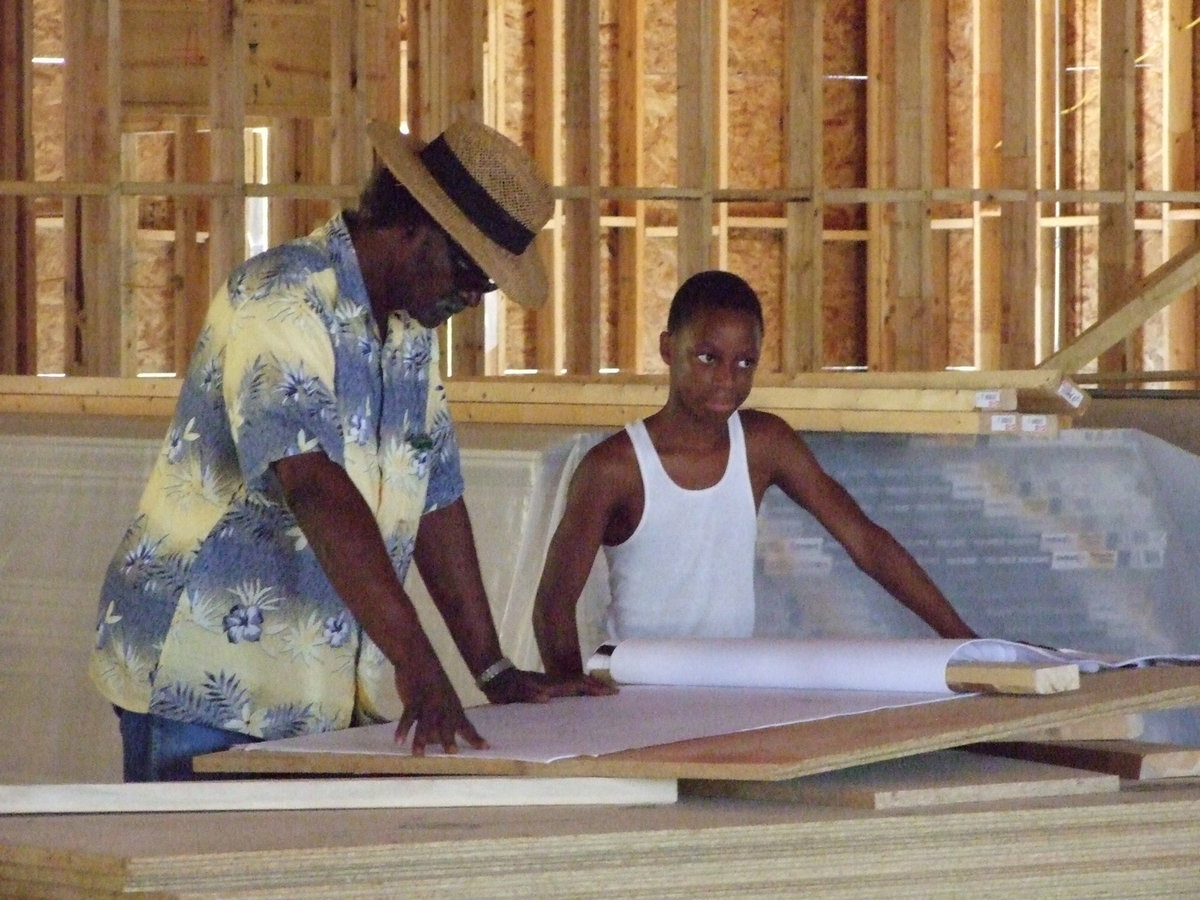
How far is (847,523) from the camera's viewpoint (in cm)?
360

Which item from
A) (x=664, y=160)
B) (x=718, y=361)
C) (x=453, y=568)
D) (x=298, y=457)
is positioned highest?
(x=664, y=160)

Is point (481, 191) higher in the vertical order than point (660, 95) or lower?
lower

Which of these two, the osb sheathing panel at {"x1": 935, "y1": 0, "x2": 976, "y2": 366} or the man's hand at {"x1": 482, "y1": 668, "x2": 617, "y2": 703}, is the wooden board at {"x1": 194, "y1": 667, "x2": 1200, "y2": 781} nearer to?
the man's hand at {"x1": 482, "y1": 668, "x2": 617, "y2": 703}

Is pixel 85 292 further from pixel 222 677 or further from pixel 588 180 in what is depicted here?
pixel 222 677

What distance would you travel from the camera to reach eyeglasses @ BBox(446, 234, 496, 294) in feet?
9.00

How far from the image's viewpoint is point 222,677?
9.28ft

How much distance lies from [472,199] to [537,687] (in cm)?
72

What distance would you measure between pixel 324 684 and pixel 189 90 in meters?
7.08

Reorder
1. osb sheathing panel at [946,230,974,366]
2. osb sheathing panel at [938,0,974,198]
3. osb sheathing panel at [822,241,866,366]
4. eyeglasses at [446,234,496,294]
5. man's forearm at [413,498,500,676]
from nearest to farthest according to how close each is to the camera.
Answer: eyeglasses at [446,234,496,294] → man's forearm at [413,498,500,676] → osb sheathing panel at [938,0,974,198] → osb sheathing panel at [946,230,974,366] → osb sheathing panel at [822,241,866,366]

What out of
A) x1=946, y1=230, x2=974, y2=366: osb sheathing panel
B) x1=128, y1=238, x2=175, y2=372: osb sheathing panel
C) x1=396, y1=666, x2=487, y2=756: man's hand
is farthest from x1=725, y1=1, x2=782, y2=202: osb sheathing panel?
x1=396, y1=666, x2=487, y2=756: man's hand

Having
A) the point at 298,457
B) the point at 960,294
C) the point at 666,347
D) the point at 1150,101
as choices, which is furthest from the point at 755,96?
the point at 298,457

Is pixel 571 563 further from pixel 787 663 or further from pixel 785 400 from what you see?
pixel 785 400

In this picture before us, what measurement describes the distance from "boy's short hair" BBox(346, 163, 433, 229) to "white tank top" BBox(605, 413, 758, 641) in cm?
84

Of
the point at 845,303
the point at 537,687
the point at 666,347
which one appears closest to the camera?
the point at 537,687
